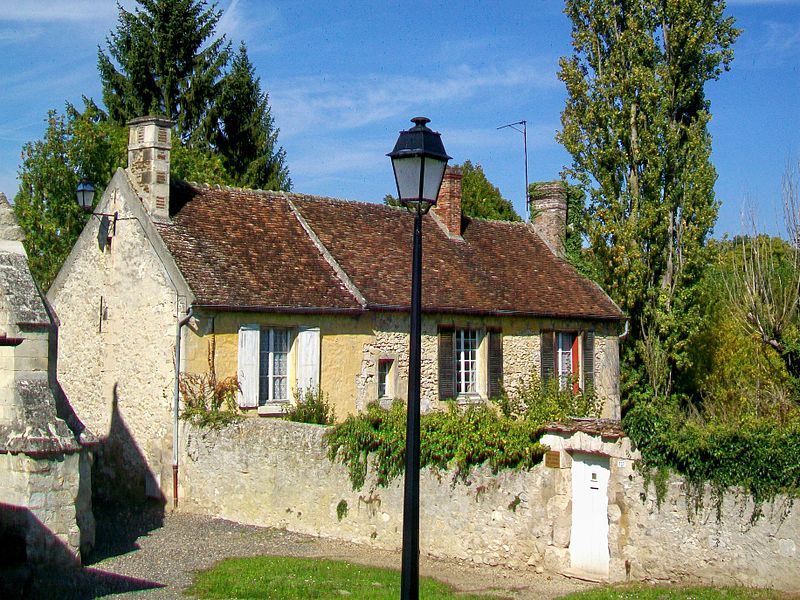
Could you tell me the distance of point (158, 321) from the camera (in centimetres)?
1695

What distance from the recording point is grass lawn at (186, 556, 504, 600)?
34.2 ft

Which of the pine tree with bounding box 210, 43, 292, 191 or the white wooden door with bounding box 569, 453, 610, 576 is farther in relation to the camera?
the pine tree with bounding box 210, 43, 292, 191

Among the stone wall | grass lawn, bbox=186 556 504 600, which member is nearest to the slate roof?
the stone wall

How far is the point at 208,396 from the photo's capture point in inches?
651

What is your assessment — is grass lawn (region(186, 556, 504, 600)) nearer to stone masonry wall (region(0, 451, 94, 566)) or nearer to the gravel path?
the gravel path

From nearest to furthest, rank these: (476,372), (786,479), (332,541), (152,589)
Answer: (786,479)
(152,589)
(332,541)
(476,372)

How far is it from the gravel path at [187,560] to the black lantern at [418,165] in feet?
17.4

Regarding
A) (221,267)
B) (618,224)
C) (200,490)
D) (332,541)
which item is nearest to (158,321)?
(221,267)

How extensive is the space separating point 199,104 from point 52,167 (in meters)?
13.5

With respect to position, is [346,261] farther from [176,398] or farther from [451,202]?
[176,398]

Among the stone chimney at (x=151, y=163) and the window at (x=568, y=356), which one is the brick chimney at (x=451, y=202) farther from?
the stone chimney at (x=151, y=163)

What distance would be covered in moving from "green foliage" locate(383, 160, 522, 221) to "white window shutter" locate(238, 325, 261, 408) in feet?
84.2

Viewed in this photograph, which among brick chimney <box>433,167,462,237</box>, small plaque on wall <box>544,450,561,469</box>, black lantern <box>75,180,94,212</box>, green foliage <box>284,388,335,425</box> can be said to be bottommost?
small plaque on wall <box>544,450,561,469</box>

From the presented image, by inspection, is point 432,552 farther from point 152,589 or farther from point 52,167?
point 52,167
